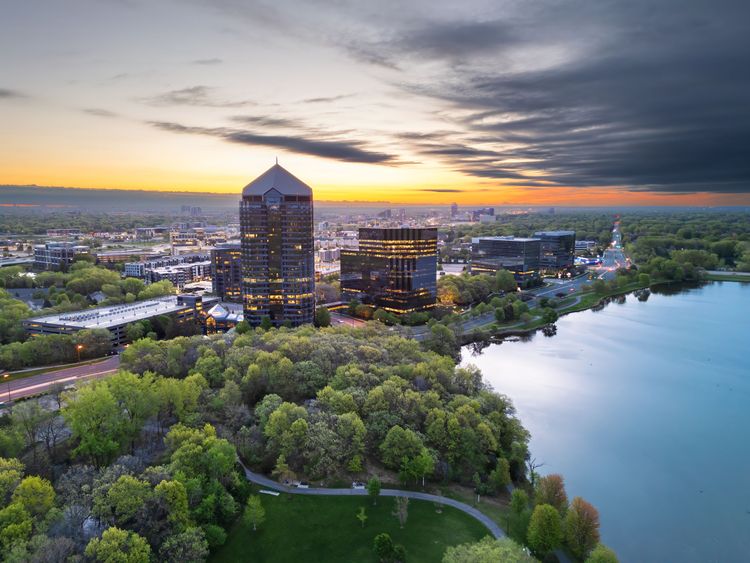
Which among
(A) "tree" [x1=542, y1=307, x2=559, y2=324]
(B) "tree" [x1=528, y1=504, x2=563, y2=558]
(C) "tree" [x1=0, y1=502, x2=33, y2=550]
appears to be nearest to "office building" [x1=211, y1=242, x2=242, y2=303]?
(A) "tree" [x1=542, y1=307, x2=559, y2=324]

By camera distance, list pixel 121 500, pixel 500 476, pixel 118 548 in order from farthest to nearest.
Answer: pixel 500 476 < pixel 121 500 < pixel 118 548

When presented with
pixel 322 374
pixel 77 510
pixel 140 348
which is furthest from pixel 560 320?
pixel 77 510

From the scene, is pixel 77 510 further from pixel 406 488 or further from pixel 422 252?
pixel 422 252

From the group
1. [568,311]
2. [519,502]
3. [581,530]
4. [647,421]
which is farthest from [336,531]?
[568,311]

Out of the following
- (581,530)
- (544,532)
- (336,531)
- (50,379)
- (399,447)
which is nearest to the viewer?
(544,532)

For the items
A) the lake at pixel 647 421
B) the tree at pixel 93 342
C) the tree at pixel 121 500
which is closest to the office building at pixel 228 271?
the tree at pixel 93 342

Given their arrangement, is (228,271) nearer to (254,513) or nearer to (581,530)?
(254,513)

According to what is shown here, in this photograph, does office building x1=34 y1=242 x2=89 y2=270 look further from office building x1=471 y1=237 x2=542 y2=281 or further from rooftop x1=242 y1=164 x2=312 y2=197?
office building x1=471 y1=237 x2=542 y2=281
